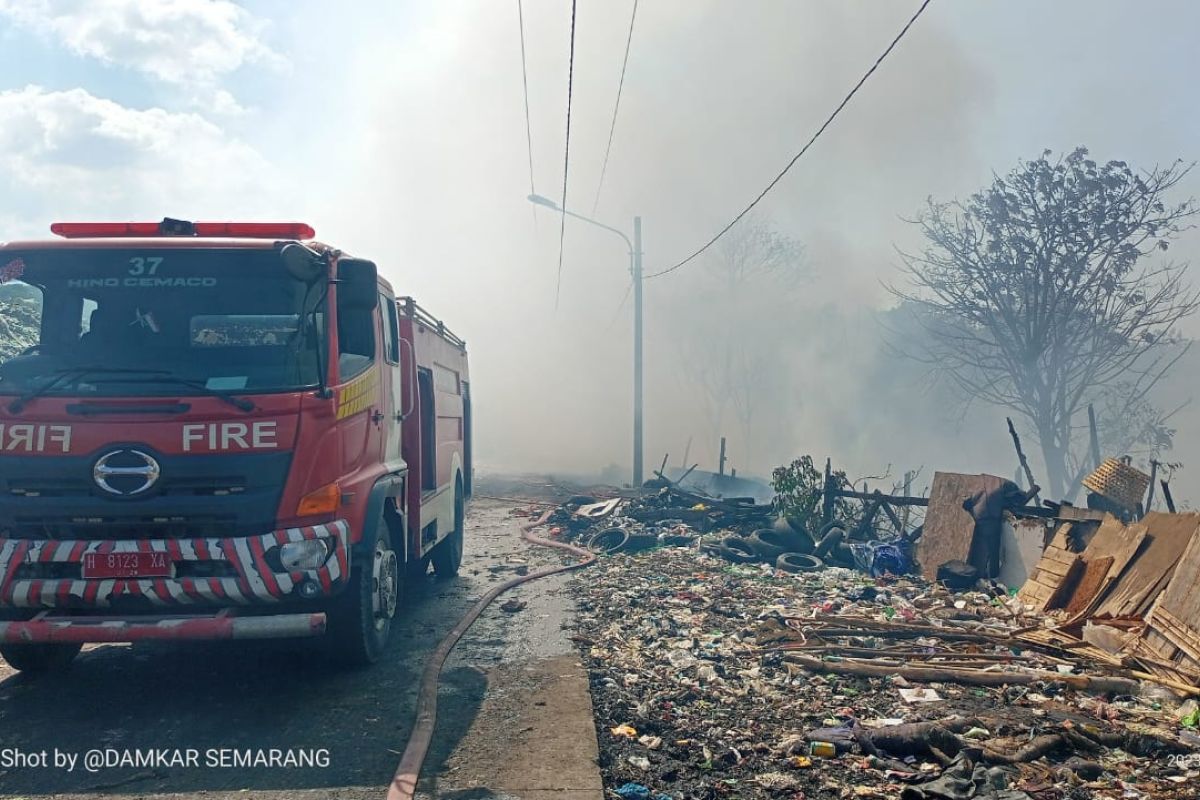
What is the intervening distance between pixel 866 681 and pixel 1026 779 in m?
1.62

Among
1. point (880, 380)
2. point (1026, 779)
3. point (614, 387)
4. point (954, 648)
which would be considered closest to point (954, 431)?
point (880, 380)

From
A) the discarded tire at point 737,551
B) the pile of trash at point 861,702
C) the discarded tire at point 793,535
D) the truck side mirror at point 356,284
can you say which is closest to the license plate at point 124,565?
the truck side mirror at point 356,284

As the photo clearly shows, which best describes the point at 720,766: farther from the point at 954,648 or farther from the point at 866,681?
the point at 954,648

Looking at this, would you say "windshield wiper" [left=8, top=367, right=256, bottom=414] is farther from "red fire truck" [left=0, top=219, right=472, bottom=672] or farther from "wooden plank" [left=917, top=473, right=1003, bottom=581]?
"wooden plank" [left=917, top=473, right=1003, bottom=581]

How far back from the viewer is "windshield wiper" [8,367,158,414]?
455cm

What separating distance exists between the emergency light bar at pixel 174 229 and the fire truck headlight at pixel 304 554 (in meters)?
2.00

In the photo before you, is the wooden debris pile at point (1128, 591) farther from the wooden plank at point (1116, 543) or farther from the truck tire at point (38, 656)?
the truck tire at point (38, 656)

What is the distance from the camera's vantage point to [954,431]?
3291 cm

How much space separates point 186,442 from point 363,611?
5.04 ft

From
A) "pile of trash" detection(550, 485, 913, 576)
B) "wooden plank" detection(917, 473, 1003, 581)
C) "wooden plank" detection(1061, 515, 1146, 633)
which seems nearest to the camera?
"wooden plank" detection(1061, 515, 1146, 633)

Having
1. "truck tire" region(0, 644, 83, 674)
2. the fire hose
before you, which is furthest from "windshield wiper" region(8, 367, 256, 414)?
the fire hose

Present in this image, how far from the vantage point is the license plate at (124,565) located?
4.50m

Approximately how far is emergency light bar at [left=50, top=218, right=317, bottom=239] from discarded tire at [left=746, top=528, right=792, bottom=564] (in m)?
7.58

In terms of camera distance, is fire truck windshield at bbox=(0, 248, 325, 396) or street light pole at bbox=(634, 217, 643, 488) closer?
fire truck windshield at bbox=(0, 248, 325, 396)
